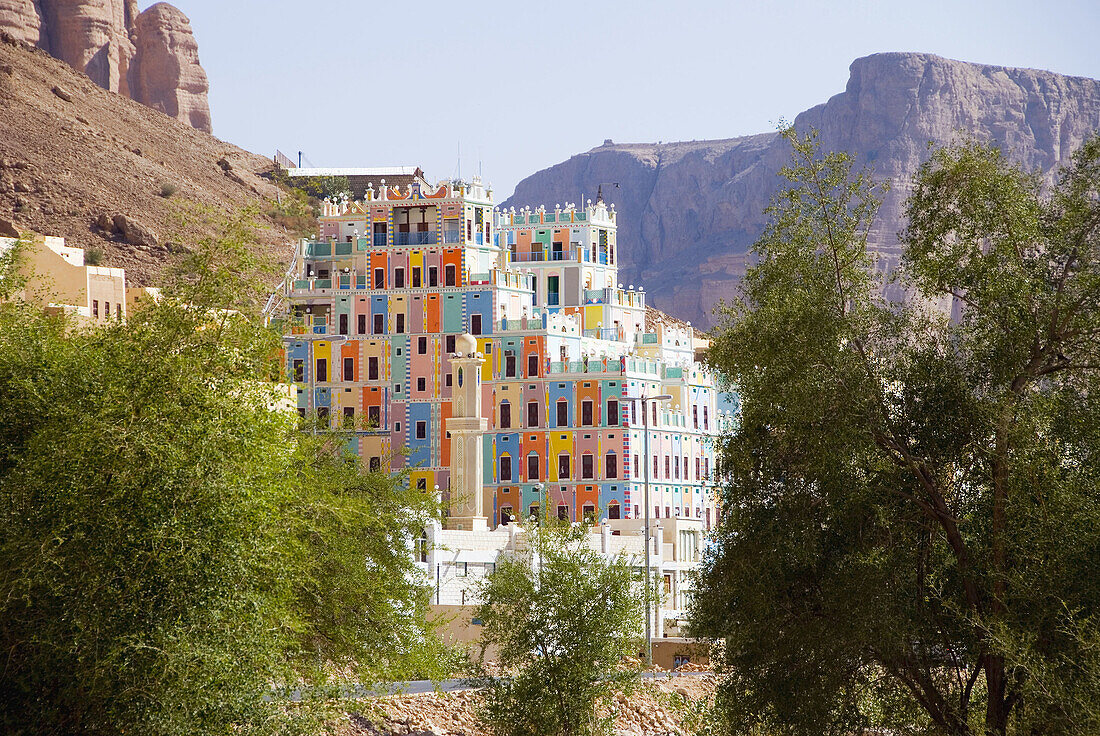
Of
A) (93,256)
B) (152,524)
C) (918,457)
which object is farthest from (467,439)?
(152,524)

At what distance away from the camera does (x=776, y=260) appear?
25.9 meters

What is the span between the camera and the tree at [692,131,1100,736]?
75.9 ft

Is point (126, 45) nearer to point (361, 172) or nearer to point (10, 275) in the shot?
point (361, 172)

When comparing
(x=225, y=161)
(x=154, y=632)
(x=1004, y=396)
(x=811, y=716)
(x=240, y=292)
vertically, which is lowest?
(x=811, y=716)

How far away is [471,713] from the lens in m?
39.7

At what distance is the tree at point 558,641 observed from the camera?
118 ft

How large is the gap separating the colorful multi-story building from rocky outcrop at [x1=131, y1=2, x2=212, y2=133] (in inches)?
3334

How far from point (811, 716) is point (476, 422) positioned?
48389mm

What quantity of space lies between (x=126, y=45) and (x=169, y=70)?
203 inches

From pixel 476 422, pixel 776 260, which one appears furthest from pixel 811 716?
pixel 476 422

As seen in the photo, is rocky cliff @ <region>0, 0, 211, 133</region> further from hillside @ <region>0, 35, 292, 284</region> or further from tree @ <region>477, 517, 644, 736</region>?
tree @ <region>477, 517, 644, 736</region>

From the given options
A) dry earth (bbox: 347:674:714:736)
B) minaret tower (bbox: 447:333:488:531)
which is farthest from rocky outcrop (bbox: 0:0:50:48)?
dry earth (bbox: 347:674:714:736)

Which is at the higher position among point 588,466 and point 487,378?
point 487,378

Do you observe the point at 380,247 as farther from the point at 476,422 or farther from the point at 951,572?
the point at 951,572
